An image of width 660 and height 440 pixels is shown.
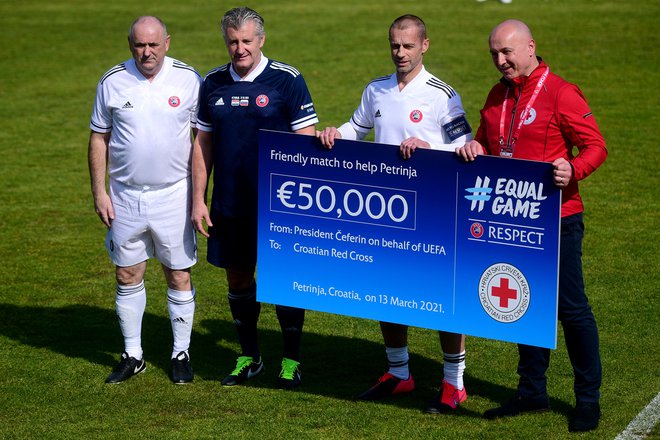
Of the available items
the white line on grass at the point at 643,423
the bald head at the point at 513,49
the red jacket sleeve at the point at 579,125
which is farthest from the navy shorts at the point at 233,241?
the white line on grass at the point at 643,423

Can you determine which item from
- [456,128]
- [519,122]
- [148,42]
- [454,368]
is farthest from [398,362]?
[148,42]

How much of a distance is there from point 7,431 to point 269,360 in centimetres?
188

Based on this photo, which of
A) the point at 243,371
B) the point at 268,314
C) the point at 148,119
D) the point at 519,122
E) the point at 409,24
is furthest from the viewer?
the point at 268,314

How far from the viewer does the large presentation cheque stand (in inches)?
223

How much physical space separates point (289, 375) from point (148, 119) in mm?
1827

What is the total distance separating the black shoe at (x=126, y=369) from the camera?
22.8ft

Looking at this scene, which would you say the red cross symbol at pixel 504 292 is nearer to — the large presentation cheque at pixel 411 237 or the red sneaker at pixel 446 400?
the large presentation cheque at pixel 411 237

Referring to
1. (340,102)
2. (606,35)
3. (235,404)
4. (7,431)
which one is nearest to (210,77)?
(235,404)

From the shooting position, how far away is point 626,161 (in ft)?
40.2

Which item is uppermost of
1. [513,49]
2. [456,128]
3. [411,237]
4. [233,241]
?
[513,49]

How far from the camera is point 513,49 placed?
5668mm

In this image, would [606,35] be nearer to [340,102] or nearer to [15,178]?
[340,102]

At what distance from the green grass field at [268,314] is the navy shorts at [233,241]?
2.70 ft

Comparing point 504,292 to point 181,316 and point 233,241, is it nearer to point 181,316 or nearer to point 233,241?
point 233,241
